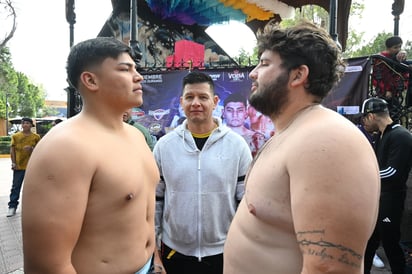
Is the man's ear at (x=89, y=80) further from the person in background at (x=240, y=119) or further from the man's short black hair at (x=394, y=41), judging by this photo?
the man's short black hair at (x=394, y=41)

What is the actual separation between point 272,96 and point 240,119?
11.6ft

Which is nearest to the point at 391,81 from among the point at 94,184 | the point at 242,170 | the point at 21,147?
the point at 242,170

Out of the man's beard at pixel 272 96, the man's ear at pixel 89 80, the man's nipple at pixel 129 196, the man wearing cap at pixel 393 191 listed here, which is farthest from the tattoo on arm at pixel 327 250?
the man wearing cap at pixel 393 191

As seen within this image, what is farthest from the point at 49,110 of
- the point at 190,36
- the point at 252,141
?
the point at 252,141

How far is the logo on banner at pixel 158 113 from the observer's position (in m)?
5.21

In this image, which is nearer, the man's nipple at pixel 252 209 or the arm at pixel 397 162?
the man's nipple at pixel 252 209

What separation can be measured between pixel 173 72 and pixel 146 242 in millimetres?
3809

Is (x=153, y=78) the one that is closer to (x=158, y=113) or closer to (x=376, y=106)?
(x=158, y=113)

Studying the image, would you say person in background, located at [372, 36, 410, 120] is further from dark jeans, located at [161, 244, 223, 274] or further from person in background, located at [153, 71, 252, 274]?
dark jeans, located at [161, 244, 223, 274]

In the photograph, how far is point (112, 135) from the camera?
163 centimetres

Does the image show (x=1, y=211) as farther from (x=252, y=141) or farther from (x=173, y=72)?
(x=252, y=141)

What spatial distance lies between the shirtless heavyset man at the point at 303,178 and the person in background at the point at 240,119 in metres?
3.37

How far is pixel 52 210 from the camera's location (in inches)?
48.8

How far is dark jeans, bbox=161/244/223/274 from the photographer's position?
2.32 metres
